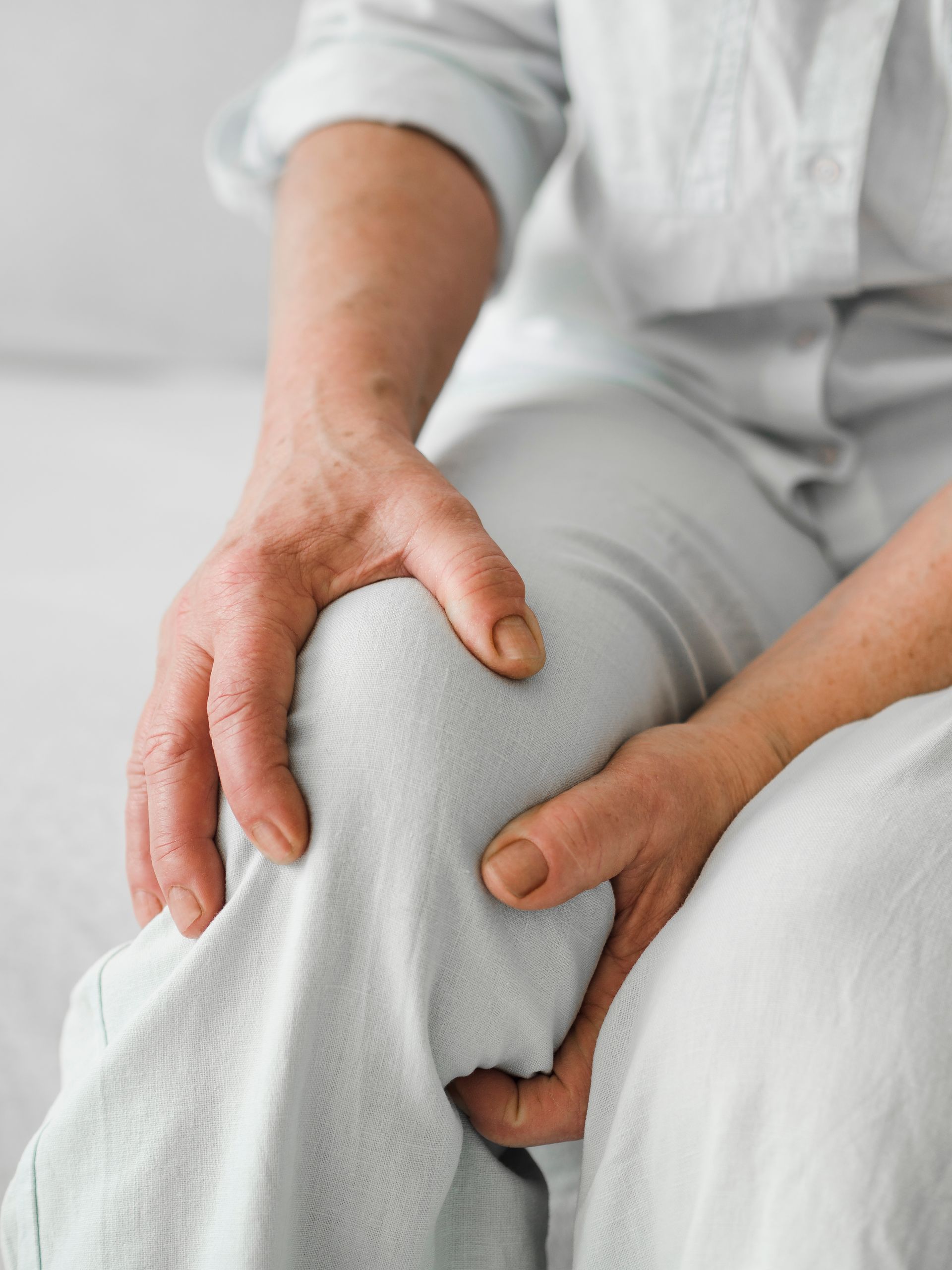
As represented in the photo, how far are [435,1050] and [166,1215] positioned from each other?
10cm

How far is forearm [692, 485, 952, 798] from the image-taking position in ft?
1.48

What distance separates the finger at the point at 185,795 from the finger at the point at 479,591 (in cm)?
10

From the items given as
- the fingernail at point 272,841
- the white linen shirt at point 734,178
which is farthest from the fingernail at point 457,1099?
the white linen shirt at point 734,178

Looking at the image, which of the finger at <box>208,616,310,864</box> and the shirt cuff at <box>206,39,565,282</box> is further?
the shirt cuff at <box>206,39,565,282</box>

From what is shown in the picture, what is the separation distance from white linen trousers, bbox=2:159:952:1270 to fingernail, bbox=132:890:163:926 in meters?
0.02

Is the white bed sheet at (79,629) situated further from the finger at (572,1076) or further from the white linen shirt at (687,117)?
the white linen shirt at (687,117)

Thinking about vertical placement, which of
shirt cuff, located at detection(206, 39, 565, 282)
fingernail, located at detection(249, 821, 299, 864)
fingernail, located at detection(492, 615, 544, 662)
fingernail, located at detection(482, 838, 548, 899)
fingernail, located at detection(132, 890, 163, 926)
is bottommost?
fingernail, located at detection(132, 890, 163, 926)

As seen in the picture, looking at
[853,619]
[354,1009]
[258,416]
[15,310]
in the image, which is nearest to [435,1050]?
[354,1009]

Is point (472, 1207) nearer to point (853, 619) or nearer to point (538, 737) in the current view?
point (538, 737)

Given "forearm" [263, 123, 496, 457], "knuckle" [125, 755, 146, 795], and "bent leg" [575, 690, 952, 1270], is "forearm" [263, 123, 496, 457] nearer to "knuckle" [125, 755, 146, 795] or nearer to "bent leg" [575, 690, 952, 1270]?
"knuckle" [125, 755, 146, 795]

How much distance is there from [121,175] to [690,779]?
0.91m

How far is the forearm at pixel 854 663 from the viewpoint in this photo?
451mm

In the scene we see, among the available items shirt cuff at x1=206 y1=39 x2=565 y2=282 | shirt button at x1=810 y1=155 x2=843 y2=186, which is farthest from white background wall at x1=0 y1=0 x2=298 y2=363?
shirt button at x1=810 y1=155 x2=843 y2=186

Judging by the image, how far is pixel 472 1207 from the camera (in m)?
0.37
